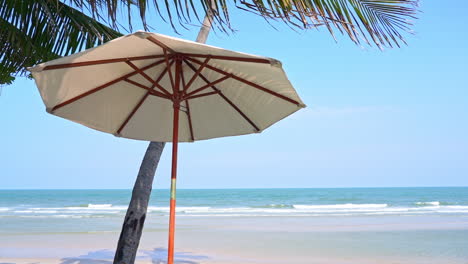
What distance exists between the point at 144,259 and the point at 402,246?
5670 millimetres

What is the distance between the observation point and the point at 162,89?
381 cm

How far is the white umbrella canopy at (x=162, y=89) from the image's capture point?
330cm

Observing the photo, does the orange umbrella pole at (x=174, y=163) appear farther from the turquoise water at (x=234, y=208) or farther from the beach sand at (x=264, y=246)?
the turquoise water at (x=234, y=208)

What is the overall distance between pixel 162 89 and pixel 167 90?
40cm

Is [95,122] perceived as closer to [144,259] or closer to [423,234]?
[144,259]

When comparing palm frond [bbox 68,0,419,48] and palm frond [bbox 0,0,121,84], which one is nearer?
palm frond [bbox 68,0,419,48]

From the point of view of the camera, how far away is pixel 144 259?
1037cm

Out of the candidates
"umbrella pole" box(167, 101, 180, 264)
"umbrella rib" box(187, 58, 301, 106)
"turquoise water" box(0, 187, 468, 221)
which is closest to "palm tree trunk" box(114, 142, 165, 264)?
"umbrella pole" box(167, 101, 180, 264)

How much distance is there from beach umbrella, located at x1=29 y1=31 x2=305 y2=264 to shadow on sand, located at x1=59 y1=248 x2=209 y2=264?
5.98 meters

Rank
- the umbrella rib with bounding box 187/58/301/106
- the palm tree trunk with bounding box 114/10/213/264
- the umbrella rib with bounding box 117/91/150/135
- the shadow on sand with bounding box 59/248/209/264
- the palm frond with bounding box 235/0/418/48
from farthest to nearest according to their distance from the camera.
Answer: the shadow on sand with bounding box 59/248/209/264 → the palm tree trunk with bounding box 114/10/213/264 → the umbrella rib with bounding box 117/91/150/135 → the umbrella rib with bounding box 187/58/301/106 → the palm frond with bounding box 235/0/418/48

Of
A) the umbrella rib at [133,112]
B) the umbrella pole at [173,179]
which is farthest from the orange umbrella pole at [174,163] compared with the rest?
the umbrella rib at [133,112]

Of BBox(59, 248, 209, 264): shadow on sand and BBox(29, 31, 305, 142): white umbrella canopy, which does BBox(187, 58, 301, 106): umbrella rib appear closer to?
BBox(29, 31, 305, 142): white umbrella canopy

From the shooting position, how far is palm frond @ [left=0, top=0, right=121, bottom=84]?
14.7ft

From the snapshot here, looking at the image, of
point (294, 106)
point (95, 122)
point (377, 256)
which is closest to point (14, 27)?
point (95, 122)
